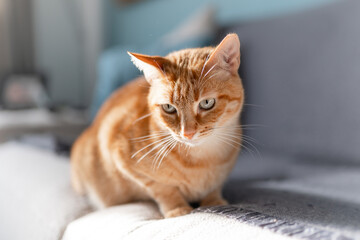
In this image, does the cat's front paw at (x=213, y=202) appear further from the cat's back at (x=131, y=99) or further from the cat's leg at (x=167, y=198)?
the cat's back at (x=131, y=99)

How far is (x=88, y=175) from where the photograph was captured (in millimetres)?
1040

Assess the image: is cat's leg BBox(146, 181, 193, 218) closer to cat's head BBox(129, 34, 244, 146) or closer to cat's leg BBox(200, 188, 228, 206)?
cat's leg BBox(200, 188, 228, 206)

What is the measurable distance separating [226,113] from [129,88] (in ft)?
1.61

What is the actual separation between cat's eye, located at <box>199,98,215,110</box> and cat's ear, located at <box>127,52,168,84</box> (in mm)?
126

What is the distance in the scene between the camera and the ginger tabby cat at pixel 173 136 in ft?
2.57

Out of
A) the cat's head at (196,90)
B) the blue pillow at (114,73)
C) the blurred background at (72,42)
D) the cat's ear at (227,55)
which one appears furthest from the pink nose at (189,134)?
the blurred background at (72,42)

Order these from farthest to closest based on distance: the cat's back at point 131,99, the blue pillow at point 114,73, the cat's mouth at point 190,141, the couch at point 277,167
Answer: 1. the blue pillow at point 114,73
2. the cat's back at point 131,99
3. the cat's mouth at point 190,141
4. the couch at point 277,167

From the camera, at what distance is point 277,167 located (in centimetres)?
141

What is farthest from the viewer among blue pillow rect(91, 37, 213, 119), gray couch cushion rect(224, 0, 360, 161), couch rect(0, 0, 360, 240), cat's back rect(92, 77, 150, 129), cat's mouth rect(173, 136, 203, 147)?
blue pillow rect(91, 37, 213, 119)

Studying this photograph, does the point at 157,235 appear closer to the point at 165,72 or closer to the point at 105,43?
the point at 165,72

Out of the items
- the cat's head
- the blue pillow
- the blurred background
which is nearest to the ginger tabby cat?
the cat's head

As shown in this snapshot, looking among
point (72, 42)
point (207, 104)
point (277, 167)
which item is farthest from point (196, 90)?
point (72, 42)

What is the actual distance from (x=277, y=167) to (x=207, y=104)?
2.48 ft

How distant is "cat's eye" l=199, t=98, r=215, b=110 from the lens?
788 mm
